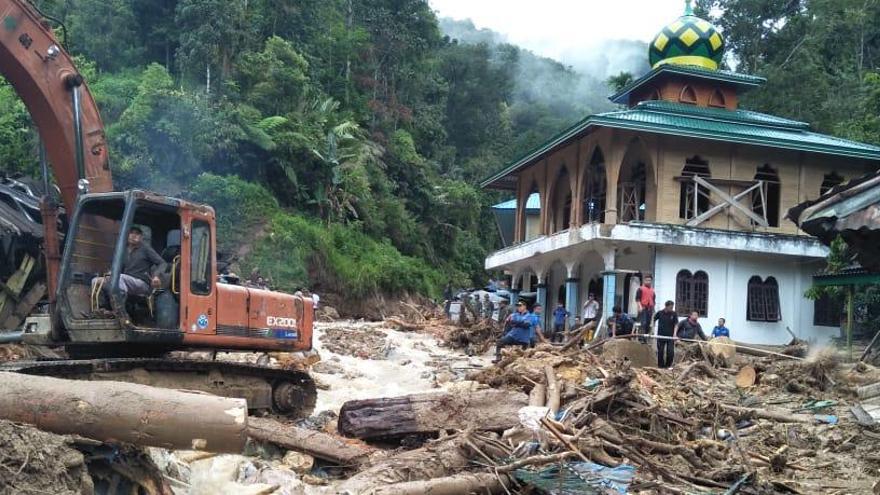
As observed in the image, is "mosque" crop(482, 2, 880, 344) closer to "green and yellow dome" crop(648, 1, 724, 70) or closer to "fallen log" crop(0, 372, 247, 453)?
"green and yellow dome" crop(648, 1, 724, 70)

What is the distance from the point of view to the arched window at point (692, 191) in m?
23.4

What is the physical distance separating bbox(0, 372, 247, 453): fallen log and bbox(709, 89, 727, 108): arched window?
79.1 ft

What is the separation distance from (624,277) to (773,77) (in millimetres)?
22765

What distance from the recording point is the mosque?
22422mm

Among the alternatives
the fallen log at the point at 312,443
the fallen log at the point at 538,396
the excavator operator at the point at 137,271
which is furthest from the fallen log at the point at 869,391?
the excavator operator at the point at 137,271

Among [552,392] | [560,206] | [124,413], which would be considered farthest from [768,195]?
[124,413]

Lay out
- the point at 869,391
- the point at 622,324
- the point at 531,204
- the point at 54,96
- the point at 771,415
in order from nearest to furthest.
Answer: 1. the point at 54,96
2. the point at 771,415
3. the point at 869,391
4. the point at 622,324
5. the point at 531,204

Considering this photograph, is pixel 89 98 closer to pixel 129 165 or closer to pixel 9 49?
pixel 9 49

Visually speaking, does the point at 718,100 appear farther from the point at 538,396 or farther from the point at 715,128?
the point at 538,396

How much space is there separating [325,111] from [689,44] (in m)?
18.4

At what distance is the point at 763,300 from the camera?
2345cm

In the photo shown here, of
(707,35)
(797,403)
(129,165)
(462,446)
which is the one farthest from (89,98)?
(707,35)

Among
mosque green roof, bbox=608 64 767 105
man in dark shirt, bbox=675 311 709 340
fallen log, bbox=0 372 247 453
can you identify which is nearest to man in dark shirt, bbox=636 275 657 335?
man in dark shirt, bbox=675 311 709 340

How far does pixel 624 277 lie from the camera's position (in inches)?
956
